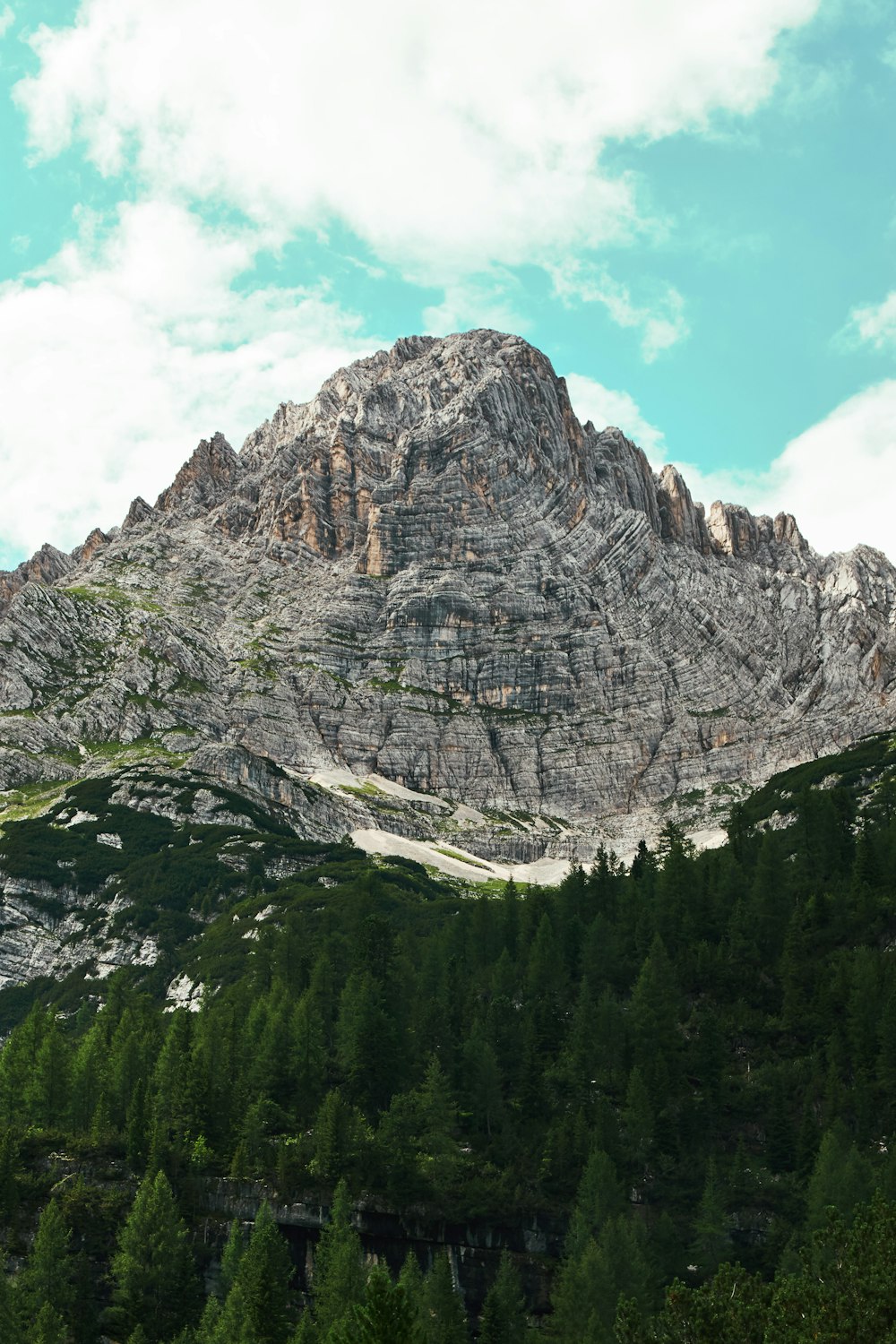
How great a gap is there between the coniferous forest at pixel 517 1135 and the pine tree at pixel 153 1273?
17cm

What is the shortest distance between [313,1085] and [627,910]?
4388 centimetres

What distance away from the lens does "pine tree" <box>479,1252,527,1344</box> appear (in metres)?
73.2

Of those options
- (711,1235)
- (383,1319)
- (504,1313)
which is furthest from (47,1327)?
(711,1235)

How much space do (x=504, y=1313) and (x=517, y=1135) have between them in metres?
27.0

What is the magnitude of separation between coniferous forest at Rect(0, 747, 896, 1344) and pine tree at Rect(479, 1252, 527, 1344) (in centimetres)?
20

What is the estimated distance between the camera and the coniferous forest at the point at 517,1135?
74.2 metres

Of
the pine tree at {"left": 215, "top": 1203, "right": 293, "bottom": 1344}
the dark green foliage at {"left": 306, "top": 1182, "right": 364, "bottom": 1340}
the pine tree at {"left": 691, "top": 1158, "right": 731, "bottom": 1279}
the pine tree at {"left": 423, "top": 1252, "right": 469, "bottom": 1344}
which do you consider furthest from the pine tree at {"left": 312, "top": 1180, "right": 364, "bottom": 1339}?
the pine tree at {"left": 691, "top": 1158, "right": 731, "bottom": 1279}

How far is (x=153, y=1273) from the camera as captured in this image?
275ft

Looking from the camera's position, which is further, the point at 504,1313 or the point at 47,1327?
the point at 47,1327

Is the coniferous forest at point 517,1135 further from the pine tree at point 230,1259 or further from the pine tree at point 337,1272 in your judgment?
the pine tree at point 230,1259

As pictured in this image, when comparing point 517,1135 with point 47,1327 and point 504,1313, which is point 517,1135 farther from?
point 47,1327

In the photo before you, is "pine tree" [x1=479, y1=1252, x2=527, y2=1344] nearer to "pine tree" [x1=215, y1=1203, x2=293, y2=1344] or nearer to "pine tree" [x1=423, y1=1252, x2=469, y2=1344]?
"pine tree" [x1=423, y1=1252, x2=469, y2=1344]

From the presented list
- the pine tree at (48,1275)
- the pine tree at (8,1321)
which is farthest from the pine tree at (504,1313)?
the pine tree at (8,1321)

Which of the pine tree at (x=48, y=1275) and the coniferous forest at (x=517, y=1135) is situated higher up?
the coniferous forest at (x=517, y=1135)
